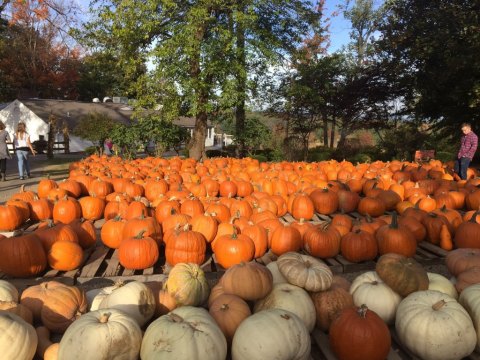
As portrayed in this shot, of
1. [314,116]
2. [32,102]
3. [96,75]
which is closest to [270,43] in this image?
[314,116]

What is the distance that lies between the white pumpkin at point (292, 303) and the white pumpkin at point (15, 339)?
1.44m

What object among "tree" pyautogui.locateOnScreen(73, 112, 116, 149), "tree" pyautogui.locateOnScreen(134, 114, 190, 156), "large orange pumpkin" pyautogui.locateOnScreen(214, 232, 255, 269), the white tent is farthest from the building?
"large orange pumpkin" pyautogui.locateOnScreen(214, 232, 255, 269)

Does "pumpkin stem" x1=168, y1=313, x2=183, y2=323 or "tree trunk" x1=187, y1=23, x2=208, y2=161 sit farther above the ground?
"tree trunk" x1=187, y1=23, x2=208, y2=161

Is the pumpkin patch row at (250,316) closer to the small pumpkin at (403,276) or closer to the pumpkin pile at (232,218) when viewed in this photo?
the small pumpkin at (403,276)

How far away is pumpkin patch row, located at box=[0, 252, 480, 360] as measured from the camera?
85.0 inches

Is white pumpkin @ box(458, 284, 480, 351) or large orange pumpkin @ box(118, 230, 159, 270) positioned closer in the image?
white pumpkin @ box(458, 284, 480, 351)

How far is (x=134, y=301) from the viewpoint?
253 centimetres

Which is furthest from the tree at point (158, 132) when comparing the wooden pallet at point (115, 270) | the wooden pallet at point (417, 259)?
the wooden pallet at point (417, 259)

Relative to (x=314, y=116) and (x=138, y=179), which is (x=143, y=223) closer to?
(x=138, y=179)

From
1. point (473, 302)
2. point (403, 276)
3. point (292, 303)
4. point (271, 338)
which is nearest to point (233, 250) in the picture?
point (292, 303)

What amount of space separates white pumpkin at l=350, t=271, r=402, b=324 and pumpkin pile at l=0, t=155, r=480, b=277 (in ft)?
4.14

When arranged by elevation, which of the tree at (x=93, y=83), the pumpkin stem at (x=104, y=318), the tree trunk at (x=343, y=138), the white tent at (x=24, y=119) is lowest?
the pumpkin stem at (x=104, y=318)

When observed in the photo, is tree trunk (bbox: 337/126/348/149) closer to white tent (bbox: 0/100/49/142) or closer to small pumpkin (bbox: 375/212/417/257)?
small pumpkin (bbox: 375/212/417/257)

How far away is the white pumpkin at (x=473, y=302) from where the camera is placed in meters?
2.63
